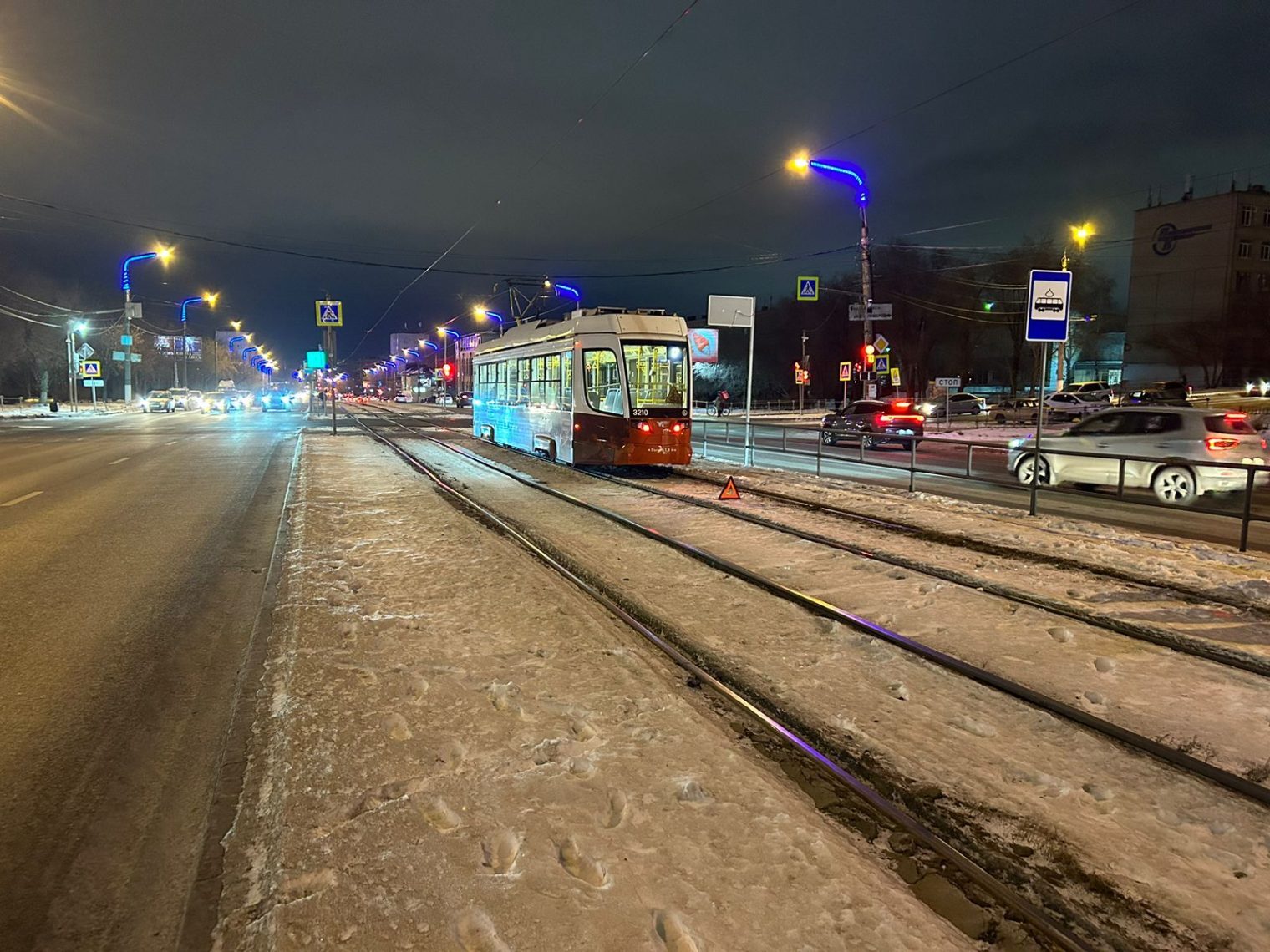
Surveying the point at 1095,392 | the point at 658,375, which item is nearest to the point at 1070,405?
the point at 1095,392

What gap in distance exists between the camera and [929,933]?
264cm

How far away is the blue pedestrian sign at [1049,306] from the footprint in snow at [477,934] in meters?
10.4

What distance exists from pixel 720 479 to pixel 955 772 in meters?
12.7

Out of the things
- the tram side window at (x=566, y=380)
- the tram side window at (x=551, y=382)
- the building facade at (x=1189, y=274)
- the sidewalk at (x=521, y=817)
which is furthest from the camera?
the building facade at (x=1189, y=274)

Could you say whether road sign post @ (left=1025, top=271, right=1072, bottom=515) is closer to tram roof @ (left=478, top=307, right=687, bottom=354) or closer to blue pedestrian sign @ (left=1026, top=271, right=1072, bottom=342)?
blue pedestrian sign @ (left=1026, top=271, right=1072, bottom=342)

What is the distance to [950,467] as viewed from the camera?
2125cm

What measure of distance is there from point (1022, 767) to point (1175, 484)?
38.7ft

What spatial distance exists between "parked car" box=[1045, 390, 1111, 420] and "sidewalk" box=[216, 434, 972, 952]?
45.1 m

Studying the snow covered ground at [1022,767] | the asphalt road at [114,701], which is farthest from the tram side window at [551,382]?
the snow covered ground at [1022,767]

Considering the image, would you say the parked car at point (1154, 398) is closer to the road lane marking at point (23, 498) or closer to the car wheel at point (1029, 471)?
the car wheel at point (1029, 471)

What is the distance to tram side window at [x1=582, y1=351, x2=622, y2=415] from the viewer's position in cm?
1539

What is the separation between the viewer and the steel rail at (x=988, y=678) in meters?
3.74

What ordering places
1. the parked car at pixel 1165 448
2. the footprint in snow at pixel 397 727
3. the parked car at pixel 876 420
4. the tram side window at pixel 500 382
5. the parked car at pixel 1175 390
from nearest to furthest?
the footprint in snow at pixel 397 727, the parked car at pixel 1165 448, the tram side window at pixel 500 382, the parked car at pixel 876 420, the parked car at pixel 1175 390

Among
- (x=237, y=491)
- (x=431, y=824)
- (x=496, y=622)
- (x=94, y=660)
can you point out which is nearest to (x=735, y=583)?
(x=496, y=622)
